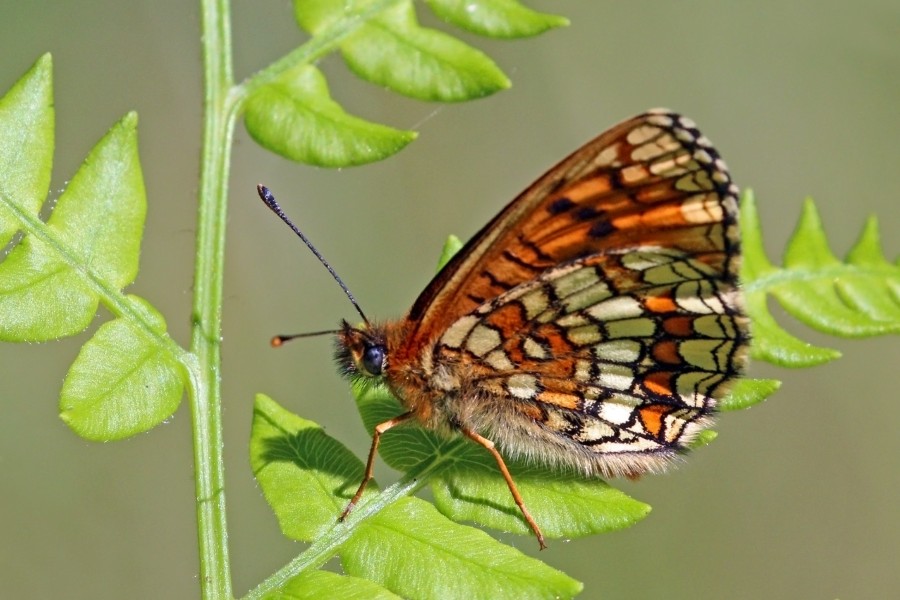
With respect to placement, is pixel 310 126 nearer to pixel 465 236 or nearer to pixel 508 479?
pixel 508 479

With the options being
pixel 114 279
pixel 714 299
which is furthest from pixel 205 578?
pixel 714 299

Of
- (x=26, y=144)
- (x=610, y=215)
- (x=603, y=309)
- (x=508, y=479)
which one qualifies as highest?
(x=26, y=144)

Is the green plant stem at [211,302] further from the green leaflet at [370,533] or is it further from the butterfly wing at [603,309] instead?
the butterfly wing at [603,309]

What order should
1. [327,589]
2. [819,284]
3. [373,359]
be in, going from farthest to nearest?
[819,284], [373,359], [327,589]

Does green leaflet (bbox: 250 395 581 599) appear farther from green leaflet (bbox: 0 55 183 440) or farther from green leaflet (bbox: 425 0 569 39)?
green leaflet (bbox: 425 0 569 39)

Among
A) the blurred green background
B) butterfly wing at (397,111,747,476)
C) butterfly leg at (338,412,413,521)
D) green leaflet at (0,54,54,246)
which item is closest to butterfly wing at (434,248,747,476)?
butterfly wing at (397,111,747,476)

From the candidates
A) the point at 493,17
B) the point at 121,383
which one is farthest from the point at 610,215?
the point at 121,383
